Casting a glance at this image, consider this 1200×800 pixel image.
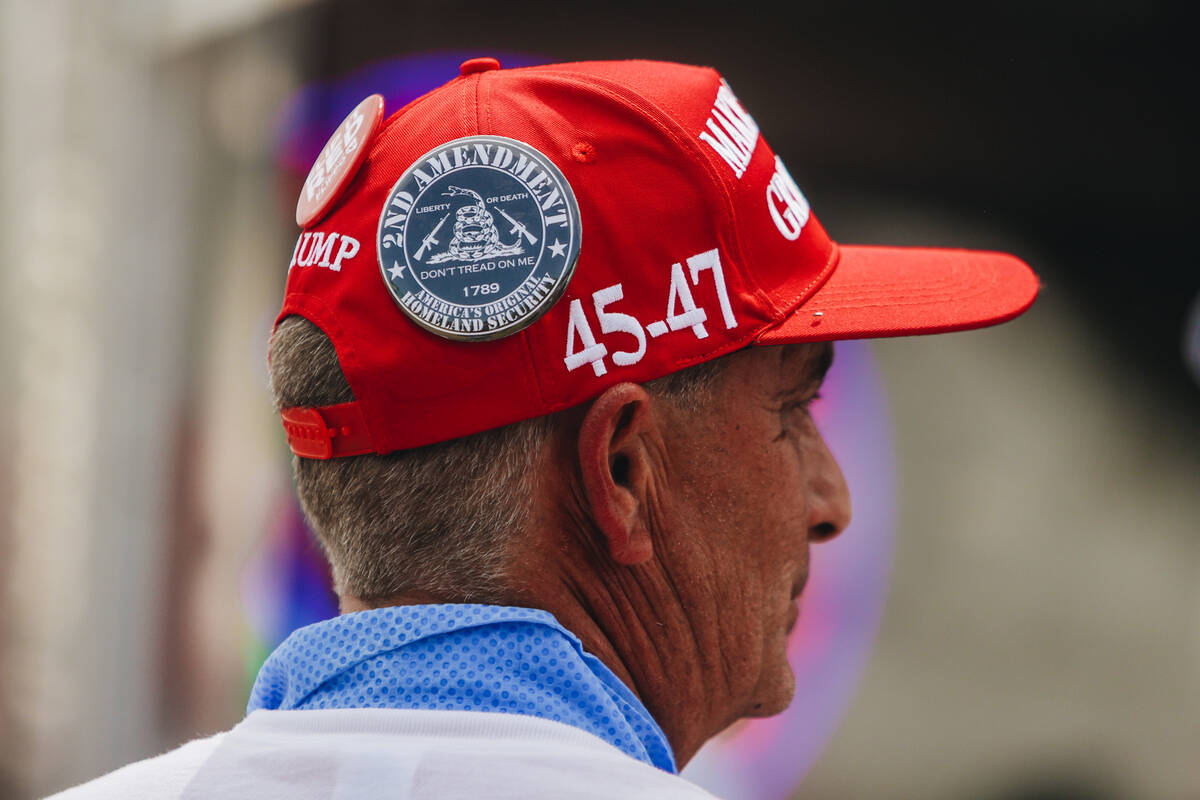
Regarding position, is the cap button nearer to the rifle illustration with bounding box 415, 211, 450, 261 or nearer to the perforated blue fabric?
the rifle illustration with bounding box 415, 211, 450, 261

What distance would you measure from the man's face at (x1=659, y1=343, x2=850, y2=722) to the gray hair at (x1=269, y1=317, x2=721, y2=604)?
11 centimetres

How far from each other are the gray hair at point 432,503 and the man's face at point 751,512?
109 millimetres

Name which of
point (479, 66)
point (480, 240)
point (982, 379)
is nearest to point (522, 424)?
Result: point (480, 240)

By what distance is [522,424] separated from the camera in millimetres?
994

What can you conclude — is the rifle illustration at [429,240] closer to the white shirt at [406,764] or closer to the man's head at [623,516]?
the man's head at [623,516]

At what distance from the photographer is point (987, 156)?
2773 millimetres

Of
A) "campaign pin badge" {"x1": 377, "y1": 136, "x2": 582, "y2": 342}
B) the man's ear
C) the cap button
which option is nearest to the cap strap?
"campaign pin badge" {"x1": 377, "y1": 136, "x2": 582, "y2": 342}

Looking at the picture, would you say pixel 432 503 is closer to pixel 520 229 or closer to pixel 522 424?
pixel 522 424

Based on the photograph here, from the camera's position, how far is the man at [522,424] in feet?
3.01

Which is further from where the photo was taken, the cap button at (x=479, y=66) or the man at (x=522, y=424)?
the cap button at (x=479, y=66)

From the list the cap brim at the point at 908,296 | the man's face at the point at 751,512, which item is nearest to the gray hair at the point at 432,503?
the man's face at the point at 751,512

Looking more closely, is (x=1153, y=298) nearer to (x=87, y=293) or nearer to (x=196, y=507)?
(x=196, y=507)

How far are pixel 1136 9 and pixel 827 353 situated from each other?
2.04m

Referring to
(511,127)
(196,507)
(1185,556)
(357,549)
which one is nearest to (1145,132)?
(1185,556)
